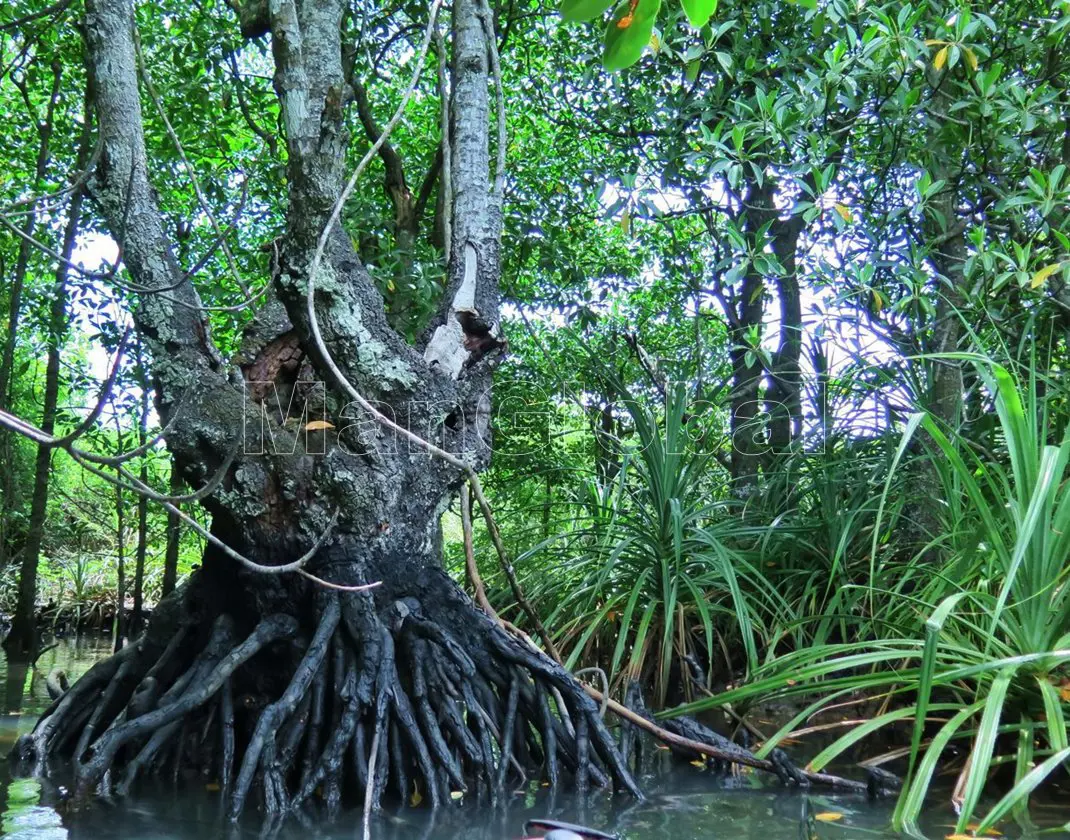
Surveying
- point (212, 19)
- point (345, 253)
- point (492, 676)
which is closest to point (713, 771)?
point (492, 676)

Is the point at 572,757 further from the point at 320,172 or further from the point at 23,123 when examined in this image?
the point at 23,123

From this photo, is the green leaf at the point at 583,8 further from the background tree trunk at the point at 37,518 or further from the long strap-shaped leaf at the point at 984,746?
the background tree trunk at the point at 37,518

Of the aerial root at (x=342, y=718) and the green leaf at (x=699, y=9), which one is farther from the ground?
the green leaf at (x=699, y=9)

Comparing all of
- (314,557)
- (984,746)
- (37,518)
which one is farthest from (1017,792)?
(37,518)

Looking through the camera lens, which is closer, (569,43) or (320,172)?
(320,172)

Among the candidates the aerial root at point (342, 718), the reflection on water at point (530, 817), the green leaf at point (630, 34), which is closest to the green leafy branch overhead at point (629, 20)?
the green leaf at point (630, 34)

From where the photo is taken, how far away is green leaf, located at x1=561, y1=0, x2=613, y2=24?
46.6 inches

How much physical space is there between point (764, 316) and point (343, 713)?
4709 millimetres

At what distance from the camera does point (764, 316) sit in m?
6.86

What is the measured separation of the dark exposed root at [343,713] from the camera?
3.01 metres

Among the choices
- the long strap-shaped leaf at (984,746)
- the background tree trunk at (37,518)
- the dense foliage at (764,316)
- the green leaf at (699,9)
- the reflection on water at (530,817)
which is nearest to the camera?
the green leaf at (699,9)

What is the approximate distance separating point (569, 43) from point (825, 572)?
4224mm

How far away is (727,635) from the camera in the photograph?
193 inches

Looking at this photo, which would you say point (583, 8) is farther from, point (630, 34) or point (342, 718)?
point (342, 718)
